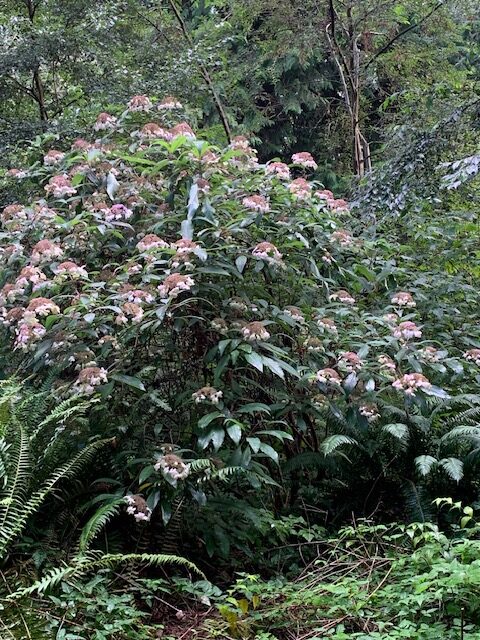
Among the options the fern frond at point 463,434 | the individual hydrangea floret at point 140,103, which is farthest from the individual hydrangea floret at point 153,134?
the fern frond at point 463,434

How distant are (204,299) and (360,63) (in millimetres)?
5356

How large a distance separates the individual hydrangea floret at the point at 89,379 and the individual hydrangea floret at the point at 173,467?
0.38m

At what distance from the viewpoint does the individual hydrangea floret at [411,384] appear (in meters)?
2.51

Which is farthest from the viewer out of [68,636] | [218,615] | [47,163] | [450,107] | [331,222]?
[450,107]

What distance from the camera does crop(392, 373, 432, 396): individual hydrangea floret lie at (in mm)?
2506

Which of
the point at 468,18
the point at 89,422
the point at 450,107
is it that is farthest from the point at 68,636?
the point at 468,18

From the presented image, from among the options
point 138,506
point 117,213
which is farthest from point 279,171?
point 138,506

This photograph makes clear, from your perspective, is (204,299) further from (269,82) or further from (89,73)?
(269,82)

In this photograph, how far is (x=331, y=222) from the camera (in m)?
3.35

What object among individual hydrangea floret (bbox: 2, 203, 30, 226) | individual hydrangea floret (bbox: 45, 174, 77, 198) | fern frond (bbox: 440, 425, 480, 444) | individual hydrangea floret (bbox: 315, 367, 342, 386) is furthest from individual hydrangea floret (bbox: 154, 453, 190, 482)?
individual hydrangea floret (bbox: 2, 203, 30, 226)

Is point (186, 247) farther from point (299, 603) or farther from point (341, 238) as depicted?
point (299, 603)

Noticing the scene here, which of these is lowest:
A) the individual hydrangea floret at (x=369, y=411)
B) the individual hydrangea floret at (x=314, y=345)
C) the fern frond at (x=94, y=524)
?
the individual hydrangea floret at (x=369, y=411)

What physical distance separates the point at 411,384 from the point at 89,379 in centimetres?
128

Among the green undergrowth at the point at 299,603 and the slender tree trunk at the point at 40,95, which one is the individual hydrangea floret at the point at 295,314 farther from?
the slender tree trunk at the point at 40,95
